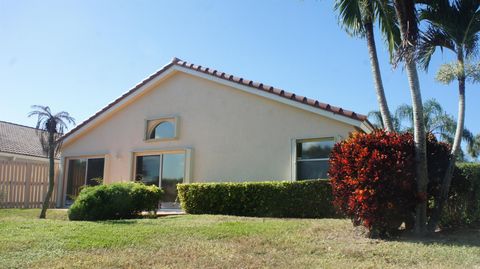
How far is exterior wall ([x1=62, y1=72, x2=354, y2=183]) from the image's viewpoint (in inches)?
559

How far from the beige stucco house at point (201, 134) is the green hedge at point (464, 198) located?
4.04 metres

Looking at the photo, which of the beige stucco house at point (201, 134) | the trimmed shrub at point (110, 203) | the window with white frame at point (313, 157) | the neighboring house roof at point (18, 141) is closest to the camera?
the trimmed shrub at point (110, 203)

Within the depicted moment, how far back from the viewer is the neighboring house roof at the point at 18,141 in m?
25.0

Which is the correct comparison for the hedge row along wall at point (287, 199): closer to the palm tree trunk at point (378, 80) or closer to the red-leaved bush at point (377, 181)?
the red-leaved bush at point (377, 181)

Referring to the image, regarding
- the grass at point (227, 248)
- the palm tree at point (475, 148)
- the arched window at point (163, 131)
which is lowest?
the grass at point (227, 248)

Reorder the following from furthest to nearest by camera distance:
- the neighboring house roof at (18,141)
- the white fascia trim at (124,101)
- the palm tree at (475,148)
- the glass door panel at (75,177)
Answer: the palm tree at (475,148)
the neighboring house roof at (18,141)
the glass door panel at (75,177)
the white fascia trim at (124,101)

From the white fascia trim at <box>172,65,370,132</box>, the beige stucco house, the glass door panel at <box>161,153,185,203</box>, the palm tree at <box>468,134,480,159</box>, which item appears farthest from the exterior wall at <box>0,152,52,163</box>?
Answer: the palm tree at <box>468,134,480,159</box>

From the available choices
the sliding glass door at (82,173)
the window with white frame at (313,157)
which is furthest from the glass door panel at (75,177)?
the window with white frame at (313,157)

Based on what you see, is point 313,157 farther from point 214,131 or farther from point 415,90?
point 415,90

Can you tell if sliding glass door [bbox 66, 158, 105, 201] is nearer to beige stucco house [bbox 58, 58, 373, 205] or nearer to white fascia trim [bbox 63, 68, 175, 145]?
beige stucco house [bbox 58, 58, 373, 205]

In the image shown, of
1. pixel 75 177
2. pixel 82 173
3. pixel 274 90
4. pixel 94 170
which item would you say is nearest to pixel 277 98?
pixel 274 90

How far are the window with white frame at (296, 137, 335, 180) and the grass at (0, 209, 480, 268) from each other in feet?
13.8

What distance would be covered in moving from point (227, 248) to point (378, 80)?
4.85 m

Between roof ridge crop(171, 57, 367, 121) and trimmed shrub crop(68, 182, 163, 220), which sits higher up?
roof ridge crop(171, 57, 367, 121)
